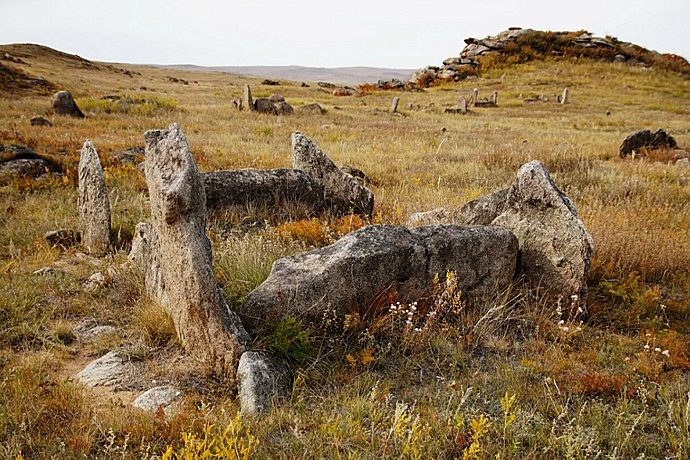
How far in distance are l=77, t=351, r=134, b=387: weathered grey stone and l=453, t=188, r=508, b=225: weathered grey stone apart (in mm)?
4219

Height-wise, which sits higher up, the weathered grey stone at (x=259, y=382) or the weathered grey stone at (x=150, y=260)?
the weathered grey stone at (x=150, y=260)

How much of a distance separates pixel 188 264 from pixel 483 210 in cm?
386

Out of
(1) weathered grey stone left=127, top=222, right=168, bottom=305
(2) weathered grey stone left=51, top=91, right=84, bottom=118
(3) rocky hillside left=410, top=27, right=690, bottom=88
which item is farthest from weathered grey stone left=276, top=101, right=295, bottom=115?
(3) rocky hillside left=410, top=27, right=690, bottom=88

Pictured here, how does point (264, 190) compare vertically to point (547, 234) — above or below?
below

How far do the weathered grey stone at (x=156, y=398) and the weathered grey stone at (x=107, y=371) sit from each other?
38cm

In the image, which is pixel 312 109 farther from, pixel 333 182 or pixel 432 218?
pixel 432 218

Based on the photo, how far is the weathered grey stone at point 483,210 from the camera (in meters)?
6.39

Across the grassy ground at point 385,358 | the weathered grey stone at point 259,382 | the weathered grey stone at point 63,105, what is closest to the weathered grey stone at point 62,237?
the grassy ground at point 385,358

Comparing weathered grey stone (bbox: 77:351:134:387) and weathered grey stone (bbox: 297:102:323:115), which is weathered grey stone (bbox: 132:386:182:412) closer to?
weathered grey stone (bbox: 77:351:134:387)

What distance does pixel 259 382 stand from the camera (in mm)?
3617

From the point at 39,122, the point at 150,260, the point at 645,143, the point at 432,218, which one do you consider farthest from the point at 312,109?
the point at 150,260

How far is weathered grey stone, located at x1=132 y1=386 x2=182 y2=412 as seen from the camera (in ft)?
11.7

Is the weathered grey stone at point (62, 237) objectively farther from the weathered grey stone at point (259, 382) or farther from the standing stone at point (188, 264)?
the weathered grey stone at point (259, 382)

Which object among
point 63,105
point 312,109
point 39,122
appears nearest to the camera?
point 39,122
